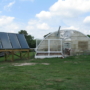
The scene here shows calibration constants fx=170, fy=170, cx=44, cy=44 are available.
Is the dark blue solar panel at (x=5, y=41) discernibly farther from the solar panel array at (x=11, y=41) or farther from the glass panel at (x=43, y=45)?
the glass panel at (x=43, y=45)

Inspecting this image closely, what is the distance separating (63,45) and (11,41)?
6.91 m

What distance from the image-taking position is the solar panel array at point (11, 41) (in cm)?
1462

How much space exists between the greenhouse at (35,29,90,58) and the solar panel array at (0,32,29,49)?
252cm

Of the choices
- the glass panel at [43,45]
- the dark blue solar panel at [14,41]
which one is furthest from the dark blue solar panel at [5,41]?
the glass panel at [43,45]

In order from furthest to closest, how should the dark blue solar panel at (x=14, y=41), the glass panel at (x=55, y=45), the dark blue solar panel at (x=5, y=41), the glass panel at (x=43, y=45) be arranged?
1. the glass panel at (x=43, y=45)
2. the glass panel at (x=55, y=45)
3. the dark blue solar panel at (x=14, y=41)
4. the dark blue solar panel at (x=5, y=41)

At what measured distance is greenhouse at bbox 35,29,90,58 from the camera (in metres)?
19.1

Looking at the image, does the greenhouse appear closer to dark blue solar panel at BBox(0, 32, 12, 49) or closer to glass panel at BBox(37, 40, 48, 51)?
glass panel at BBox(37, 40, 48, 51)

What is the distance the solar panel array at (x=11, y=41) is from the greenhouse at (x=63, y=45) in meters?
2.52

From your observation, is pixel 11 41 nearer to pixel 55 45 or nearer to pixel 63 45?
pixel 55 45

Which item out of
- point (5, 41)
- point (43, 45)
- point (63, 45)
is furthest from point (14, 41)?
point (63, 45)

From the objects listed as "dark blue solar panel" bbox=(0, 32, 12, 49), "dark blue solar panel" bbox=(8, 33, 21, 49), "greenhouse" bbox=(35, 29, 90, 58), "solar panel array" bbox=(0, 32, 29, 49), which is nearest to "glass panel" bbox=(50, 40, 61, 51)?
"greenhouse" bbox=(35, 29, 90, 58)

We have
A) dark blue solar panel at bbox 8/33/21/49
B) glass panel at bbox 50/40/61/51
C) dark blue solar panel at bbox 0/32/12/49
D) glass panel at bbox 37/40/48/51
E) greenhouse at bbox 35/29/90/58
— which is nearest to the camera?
dark blue solar panel at bbox 0/32/12/49

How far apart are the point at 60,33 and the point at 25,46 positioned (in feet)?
24.1

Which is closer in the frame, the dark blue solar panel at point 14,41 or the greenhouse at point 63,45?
the dark blue solar panel at point 14,41
